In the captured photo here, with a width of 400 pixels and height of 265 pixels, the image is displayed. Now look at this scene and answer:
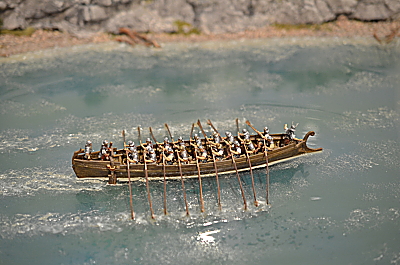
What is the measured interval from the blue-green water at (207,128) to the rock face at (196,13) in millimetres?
2292

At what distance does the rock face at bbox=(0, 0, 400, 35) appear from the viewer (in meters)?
29.8

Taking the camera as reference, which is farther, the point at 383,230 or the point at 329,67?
the point at 329,67

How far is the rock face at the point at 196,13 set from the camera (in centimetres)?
2983

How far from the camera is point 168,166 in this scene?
16672mm

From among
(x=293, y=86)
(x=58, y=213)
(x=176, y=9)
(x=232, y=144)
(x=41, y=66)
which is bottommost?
(x=58, y=213)

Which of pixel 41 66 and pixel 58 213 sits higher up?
pixel 41 66

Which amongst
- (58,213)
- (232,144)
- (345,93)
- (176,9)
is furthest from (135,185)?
(176,9)

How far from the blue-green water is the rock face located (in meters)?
2.29

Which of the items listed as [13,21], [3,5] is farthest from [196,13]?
[3,5]

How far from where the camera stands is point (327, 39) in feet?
95.6

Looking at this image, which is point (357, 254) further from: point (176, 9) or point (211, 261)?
point (176, 9)

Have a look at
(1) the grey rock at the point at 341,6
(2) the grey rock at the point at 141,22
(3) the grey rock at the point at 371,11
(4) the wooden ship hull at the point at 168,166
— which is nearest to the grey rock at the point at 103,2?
(2) the grey rock at the point at 141,22

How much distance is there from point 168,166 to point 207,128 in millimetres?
4834

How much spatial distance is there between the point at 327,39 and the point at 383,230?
17347 mm
